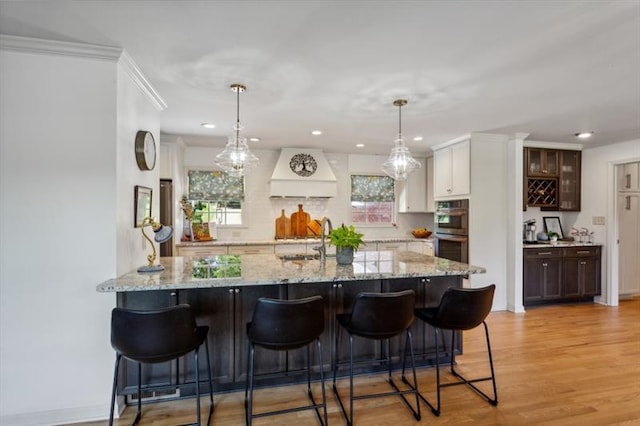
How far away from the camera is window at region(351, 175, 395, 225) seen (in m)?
6.14

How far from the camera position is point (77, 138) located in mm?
2254

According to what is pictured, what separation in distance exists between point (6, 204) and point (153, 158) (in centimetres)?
105

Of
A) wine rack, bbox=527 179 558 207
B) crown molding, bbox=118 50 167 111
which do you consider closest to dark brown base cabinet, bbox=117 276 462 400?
crown molding, bbox=118 50 167 111

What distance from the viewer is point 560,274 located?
5.01 metres

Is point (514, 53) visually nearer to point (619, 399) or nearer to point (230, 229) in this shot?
point (619, 399)

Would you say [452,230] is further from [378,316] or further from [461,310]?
[378,316]

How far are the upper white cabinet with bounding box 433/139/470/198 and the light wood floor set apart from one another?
1979 mm

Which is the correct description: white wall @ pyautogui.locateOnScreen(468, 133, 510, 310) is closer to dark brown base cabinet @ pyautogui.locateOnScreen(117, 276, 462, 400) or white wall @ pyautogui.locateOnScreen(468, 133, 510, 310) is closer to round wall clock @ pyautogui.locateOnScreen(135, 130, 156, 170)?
dark brown base cabinet @ pyautogui.locateOnScreen(117, 276, 462, 400)

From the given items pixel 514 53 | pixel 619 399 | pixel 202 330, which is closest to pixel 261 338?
pixel 202 330

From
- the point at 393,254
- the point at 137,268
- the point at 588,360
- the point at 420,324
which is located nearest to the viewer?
the point at 137,268

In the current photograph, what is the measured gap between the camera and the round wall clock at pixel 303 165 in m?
5.46

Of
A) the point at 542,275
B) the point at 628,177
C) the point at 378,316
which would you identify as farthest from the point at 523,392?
the point at 628,177

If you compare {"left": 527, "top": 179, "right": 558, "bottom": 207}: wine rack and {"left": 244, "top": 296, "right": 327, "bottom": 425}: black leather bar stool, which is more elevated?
{"left": 527, "top": 179, "right": 558, "bottom": 207}: wine rack

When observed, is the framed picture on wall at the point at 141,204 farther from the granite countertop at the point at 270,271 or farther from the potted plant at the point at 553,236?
the potted plant at the point at 553,236
